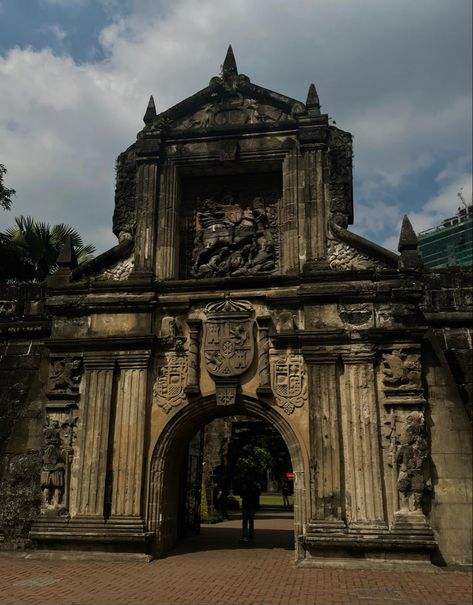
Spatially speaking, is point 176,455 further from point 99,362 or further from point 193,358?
point 99,362

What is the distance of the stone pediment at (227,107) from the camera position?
497 inches

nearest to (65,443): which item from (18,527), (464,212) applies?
(18,527)

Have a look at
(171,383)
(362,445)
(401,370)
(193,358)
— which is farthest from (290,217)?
(362,445)

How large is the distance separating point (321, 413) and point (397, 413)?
128 cm

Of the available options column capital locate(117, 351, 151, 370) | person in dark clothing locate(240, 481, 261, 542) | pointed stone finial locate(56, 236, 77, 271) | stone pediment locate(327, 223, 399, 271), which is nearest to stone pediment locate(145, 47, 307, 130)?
Answer: stone pediment locate(327, 223, 399, 271)

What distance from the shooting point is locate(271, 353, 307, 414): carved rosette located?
35.2 feet

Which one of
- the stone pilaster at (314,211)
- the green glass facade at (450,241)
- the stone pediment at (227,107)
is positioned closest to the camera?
the stone pilaster at (314,211)

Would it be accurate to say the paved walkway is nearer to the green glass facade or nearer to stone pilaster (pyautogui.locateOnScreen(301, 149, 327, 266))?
stone pilaster (pyautogui.locateOnScreen(301, 149, 327, 266))

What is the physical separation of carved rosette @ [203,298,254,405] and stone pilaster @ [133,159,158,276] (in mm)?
1625

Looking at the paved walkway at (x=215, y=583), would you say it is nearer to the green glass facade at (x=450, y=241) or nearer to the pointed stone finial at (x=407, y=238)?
the pointed stone finial at (x=407, y=238)

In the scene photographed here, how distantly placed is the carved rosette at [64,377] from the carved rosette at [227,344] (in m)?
2.46

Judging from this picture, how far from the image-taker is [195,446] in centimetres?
1458

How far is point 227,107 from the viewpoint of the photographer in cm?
1288

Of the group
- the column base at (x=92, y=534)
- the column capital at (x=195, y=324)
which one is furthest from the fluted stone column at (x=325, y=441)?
the column base at (x=92, y=534)
